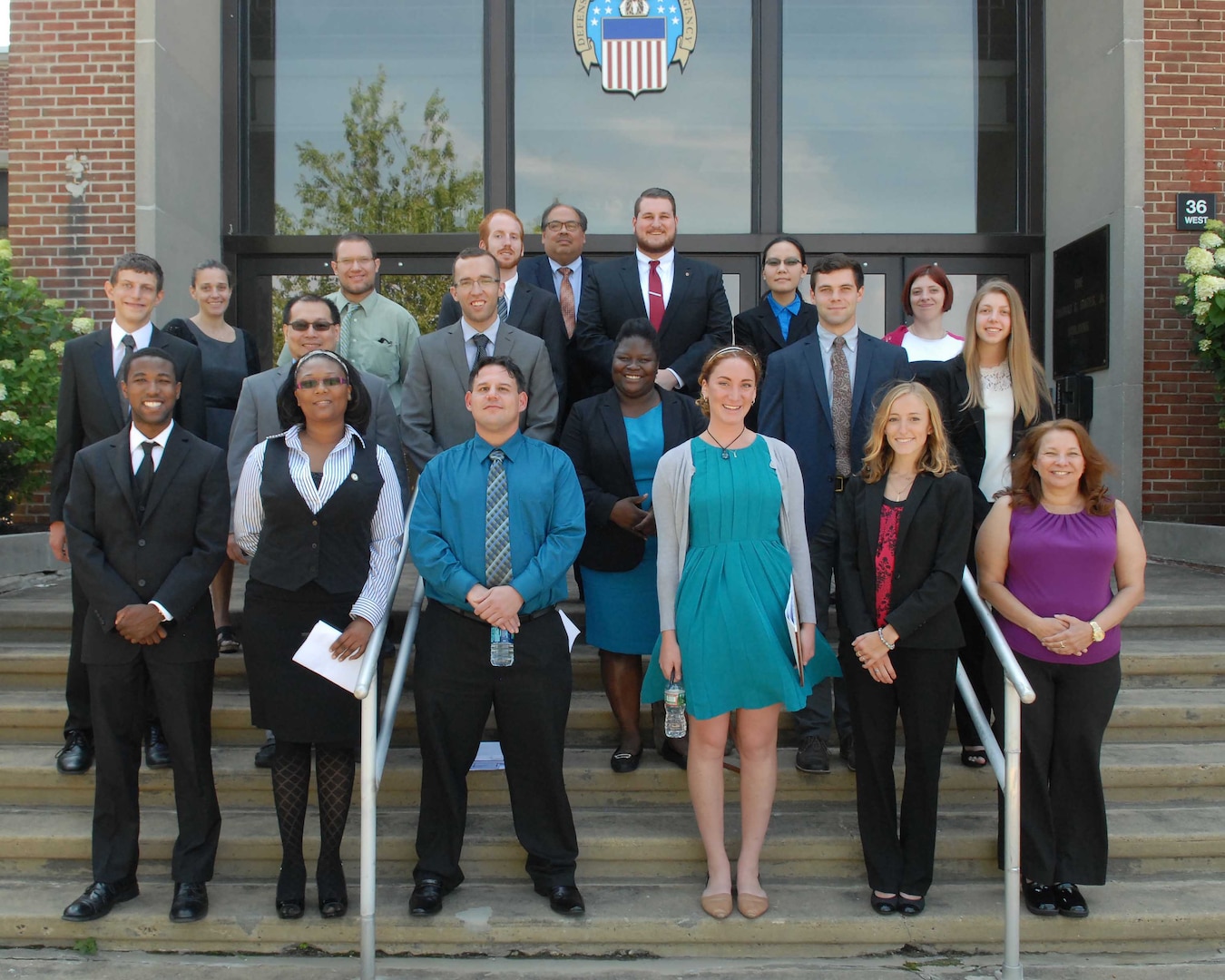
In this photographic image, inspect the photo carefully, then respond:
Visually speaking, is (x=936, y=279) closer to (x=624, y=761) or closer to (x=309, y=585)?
(x=624, y=761)

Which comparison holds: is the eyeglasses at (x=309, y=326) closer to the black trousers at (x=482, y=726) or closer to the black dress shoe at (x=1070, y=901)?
the black trousers at (x=482, y=726)

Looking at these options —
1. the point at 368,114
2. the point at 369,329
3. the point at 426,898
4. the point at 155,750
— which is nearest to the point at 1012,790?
the point at 426,898

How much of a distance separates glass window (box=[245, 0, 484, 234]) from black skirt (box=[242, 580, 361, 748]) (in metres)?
5.44

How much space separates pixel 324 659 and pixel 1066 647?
2.58m

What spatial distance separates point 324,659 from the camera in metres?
3.59

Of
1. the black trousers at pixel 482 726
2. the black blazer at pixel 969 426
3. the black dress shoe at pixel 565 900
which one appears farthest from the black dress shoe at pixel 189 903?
the black blazer at pixel 969 426

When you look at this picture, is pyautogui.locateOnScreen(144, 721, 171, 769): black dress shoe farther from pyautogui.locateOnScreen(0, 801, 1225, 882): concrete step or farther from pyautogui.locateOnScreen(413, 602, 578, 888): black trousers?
pyautogui.locateOnScreen(413, 602, 578, 888): black trousers

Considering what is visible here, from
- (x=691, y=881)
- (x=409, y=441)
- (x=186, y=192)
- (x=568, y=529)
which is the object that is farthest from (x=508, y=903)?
(x=186, y=192)

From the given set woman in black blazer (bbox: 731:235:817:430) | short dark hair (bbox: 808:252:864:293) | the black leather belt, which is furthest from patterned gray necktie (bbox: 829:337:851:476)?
the black leather belt

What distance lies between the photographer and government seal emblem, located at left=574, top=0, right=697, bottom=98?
8500mm

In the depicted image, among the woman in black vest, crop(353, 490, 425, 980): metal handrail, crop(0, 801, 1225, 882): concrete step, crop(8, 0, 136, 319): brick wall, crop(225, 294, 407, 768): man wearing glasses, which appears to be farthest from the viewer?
crop(8, 0, 136, 319): brick wall

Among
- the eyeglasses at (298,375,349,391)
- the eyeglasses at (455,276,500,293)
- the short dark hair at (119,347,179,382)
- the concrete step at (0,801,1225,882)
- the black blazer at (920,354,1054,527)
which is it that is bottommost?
the concrete step at (0,801,1225,882)

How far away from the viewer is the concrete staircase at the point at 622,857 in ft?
12.3

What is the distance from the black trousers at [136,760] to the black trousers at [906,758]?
2.37 meters
